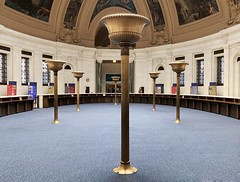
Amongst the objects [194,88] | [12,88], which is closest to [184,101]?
[194,88]

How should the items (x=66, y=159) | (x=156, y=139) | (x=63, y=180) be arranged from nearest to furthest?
(x=63, y=180) < (x=66, y=159) < (x=156, y=139)

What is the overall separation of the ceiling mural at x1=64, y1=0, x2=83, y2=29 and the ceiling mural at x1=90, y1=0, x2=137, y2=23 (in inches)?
84.3

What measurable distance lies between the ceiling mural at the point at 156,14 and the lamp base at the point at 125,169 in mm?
20623

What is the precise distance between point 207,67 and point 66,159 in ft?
53.2

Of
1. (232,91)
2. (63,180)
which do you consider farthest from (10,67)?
(232,91)

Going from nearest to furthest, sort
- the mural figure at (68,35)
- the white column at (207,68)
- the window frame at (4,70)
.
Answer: the window frame at (4,70), the white column at (207,68), the mural figure at (68,35)

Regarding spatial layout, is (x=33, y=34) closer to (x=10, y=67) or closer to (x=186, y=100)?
(x=10, y=67)

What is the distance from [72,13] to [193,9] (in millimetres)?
11488

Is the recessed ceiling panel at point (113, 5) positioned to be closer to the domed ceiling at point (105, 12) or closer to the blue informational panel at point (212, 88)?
the domed ceiling at point (105, 12)

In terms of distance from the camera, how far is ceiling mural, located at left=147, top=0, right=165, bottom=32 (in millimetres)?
22205

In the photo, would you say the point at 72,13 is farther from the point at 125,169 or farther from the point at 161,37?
the point at 125,169

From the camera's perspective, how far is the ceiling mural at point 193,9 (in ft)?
56.9

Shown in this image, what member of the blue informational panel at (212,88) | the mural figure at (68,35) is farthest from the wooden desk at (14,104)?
the blue informational panel at (212,88)

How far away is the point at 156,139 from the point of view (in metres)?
6.63
